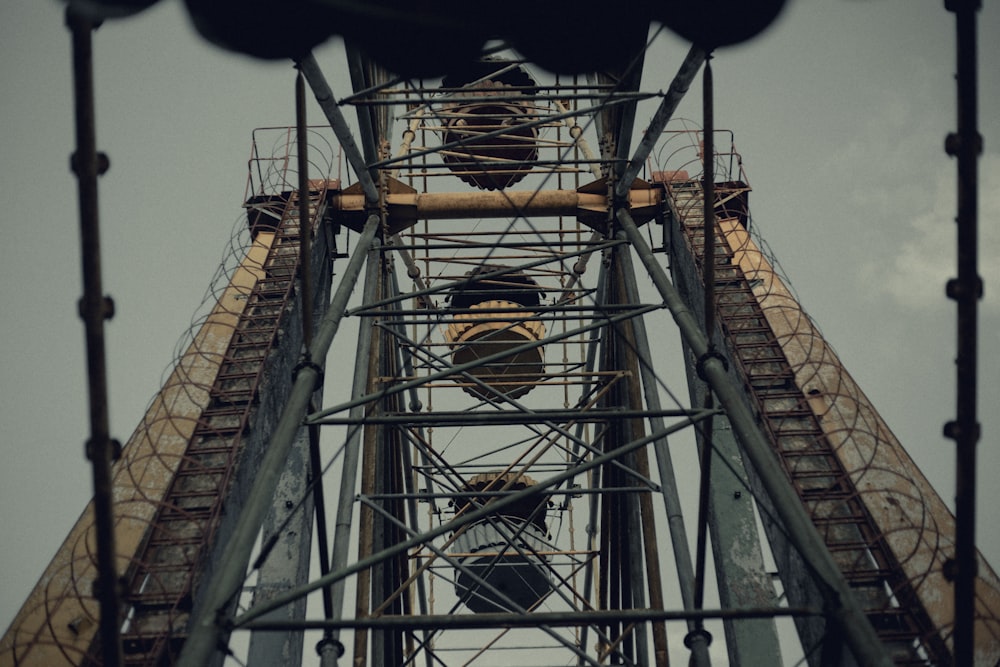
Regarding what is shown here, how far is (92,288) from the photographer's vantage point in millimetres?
5223

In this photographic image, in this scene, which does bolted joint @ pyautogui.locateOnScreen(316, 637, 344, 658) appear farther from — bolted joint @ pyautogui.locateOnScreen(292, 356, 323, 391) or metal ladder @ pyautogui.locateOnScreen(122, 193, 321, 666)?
bolted joint @ pyautogui.locateOnScreen(292, 356, 323, 391)

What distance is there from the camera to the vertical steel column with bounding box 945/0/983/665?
17.8ft

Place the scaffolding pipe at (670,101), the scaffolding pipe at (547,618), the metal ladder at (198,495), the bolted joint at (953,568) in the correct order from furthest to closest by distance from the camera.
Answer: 1. the scaffolding pipe at (670,101)
2. the metal ladder at (198,495)
3. the scaffolding pipe at (547,618)
4. the bolted joint at (953,568)

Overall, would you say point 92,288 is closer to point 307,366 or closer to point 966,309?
point 307,366

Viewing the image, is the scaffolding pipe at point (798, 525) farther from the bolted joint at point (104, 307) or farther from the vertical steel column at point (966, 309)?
the bolted joint at point (104, 307)

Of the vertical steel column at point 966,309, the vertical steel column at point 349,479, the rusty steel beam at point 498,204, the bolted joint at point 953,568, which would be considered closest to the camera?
the vertical steel column at point 966,309

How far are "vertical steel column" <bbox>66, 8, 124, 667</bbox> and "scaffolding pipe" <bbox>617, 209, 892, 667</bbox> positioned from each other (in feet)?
12.4

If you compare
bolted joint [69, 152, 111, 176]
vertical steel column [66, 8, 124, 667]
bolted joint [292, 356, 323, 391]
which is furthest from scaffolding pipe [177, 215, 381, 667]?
bolted joint [69, 152, 111, 176]

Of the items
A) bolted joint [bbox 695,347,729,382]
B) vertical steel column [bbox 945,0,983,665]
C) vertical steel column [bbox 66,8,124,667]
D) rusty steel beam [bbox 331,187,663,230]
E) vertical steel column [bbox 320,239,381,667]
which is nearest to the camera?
vertical steel column [bbox 66,8,124,667]

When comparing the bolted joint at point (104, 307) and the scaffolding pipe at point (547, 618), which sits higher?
the bolted joint at point (104, 307)

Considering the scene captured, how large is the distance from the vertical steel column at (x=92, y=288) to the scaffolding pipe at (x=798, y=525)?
12.4 feet

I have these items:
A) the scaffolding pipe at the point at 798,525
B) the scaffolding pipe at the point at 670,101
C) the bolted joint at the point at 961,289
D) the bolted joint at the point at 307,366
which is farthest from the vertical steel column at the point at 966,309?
the bolted joint at the point at 307,366

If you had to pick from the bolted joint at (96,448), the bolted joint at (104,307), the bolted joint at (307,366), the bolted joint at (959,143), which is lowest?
the bolted joint at (96,448)

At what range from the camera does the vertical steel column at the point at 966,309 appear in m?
5.44
